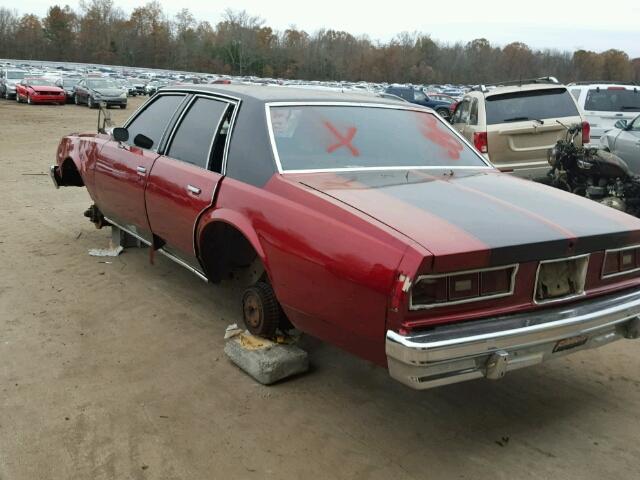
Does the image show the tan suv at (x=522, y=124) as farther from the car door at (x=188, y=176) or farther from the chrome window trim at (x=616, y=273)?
the chrome window trim at (x=616, y=273)

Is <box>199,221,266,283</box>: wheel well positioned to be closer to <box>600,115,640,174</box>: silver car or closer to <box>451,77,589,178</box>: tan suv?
<box>451,77,589,178</box>: tan suv

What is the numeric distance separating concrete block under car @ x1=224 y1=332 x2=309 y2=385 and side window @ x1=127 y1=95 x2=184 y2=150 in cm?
186

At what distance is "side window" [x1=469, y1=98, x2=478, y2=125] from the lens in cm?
877

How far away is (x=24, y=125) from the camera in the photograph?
65.5ft

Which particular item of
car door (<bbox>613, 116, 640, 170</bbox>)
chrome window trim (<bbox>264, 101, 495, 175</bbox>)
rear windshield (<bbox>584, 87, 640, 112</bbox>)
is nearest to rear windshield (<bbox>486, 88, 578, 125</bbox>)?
car door (<bbox>613, 116, 640, 170</bbox>)

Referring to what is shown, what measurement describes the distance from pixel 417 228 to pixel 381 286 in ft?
1.07

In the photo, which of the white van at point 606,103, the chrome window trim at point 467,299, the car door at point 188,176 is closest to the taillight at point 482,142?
the white van at point 606,103

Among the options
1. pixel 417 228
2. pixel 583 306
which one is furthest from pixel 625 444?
pixel 417 228

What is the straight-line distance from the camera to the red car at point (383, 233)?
103 inches

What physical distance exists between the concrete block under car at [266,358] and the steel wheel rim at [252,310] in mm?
100

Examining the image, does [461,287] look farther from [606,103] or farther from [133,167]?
[606,103]

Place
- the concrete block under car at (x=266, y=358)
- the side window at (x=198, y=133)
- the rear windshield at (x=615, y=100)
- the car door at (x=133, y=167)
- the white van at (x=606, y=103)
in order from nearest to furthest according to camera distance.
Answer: the concrete block under car at (x=266, y=358) < the side window at (x=198, y=133) < the car door at (x=133, y=167) < the white van at (x=606, y=103) < the rear windshield at (x=615, y=100)

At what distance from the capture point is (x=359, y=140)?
3.96 meters

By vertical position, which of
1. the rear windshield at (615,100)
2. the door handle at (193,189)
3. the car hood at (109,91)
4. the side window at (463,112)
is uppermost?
the rear windshield at (615,100)
